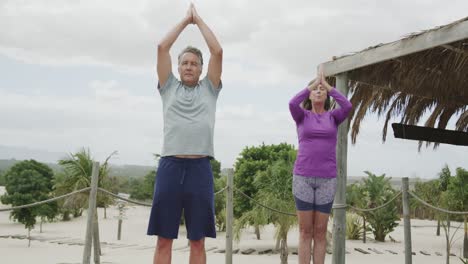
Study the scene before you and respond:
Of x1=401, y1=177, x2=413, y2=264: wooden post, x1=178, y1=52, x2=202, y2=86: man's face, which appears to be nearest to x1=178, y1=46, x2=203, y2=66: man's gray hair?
x1=178, y1=52, x2=202, y2=86: man's face

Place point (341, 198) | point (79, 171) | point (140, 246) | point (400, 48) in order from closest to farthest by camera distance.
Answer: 1. point (400, 48)
2. point (341, 198)
3. point (79, 171)
4. point (140, 246)

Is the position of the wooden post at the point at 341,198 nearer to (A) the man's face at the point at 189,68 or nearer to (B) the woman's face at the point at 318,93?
(B) the woman's face at the point at 318,93

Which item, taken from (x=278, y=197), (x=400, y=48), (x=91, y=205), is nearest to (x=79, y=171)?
(x=278, y=197)

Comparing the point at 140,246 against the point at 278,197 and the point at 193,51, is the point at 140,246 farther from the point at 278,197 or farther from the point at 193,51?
the point at 193,51

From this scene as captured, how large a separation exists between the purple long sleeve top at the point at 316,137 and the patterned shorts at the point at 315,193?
1.5 inches

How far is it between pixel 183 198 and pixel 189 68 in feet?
2.07

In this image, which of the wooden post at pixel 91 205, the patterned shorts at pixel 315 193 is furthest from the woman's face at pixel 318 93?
the wooden post at pixel 91 205

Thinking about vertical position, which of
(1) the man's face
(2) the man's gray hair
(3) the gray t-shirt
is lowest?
(3) the gray t-shirt

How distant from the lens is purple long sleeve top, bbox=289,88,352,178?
3064mm

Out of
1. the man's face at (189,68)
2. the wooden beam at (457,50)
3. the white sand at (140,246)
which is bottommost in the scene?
the white sand at (140,246)

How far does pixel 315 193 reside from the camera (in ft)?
10.1

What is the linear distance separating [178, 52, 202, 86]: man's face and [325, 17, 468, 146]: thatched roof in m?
2.24

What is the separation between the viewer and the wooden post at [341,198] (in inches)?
174

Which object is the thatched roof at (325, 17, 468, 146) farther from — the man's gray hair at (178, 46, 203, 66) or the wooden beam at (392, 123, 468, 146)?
the man's gray hair at (178, 46, 203, 66)
